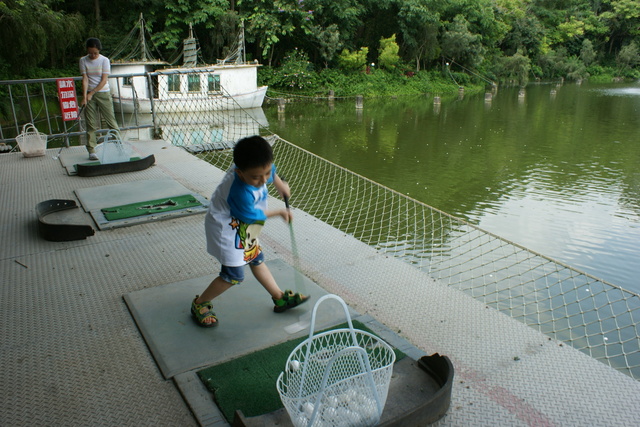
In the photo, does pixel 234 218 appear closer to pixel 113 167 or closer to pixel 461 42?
pixel 113 167

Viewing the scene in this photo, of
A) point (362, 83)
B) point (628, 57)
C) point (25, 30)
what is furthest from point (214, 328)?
point (628, 57)

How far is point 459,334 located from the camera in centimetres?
193

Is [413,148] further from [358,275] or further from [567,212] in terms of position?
[358,275]

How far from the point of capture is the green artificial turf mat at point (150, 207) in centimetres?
318

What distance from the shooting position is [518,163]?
785cm

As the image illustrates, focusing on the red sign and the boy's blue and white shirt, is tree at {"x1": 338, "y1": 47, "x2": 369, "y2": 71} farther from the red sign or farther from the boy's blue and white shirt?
the boy's blue and white shirt

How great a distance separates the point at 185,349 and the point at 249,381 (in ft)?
1.03

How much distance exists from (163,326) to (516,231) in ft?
13.0

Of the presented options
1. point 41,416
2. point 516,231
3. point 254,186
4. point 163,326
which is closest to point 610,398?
point 254,186

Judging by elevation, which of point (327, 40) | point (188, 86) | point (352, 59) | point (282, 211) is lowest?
point (188, 86)

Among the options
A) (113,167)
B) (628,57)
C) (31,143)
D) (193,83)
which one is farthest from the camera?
(628,57)

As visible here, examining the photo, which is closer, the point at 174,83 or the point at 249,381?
the point at 249,381

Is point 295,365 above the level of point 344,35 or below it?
below

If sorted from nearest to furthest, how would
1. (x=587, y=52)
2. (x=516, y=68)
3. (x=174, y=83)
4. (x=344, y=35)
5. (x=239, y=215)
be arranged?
(x=239, y=215) < (x=174, y=83) < (x=344, y=35) < (x=516, y=68) < (x=587, y=52)
